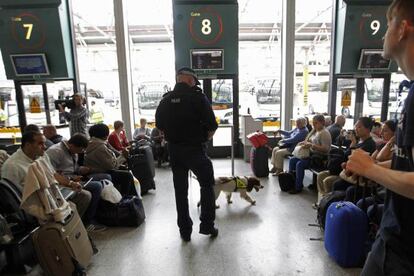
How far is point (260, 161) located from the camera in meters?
4.93

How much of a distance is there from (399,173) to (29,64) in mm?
6280

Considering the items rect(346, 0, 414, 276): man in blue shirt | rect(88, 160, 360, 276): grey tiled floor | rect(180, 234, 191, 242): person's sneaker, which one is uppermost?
rect(346, 0, 414, 276): man in blue shirt

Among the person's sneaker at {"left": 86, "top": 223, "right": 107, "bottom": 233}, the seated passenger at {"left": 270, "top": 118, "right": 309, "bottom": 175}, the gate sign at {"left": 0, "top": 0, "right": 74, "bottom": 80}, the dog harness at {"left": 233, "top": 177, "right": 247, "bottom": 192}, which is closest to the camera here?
the person's sneaker at {"left": 86, "top": 223, "right": 107, "bottom": 233}

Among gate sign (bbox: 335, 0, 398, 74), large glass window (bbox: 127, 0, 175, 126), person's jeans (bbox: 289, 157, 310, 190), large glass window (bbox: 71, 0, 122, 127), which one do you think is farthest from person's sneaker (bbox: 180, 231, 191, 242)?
gate sign (bbox: 335, 0, 398, 74)

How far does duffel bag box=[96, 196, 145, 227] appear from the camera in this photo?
3180 mm

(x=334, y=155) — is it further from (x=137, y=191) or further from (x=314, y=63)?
(x=314, y=63)

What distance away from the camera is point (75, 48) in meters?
5.84

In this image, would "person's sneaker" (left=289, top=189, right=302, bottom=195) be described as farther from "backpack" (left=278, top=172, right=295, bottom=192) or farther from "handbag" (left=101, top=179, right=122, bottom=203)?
"handbag" (left=101, top=179, right=122, bottom=203)

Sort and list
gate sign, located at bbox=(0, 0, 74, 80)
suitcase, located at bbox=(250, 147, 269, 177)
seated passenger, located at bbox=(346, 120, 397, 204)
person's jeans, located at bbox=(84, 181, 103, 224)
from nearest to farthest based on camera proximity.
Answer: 1. seated passenger, located at bbox=(346, 120, 397, 204)
2. person's jeans, located at bbox=(84, 181, 103, 224)
3. suitcase, located at bbox=(250, 147, 269, 177)
4. gate sign, located at bbox=(0, 0, 74, 80)

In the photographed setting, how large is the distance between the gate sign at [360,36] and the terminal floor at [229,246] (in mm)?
3431

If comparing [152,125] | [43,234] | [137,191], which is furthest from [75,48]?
[43,234]

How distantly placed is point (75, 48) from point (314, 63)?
523cm

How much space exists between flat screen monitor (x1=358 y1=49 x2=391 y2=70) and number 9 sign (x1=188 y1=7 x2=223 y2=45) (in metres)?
2.82

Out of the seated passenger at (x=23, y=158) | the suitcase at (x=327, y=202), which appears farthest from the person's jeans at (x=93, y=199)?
the suitcase at (x=327, y=202)
